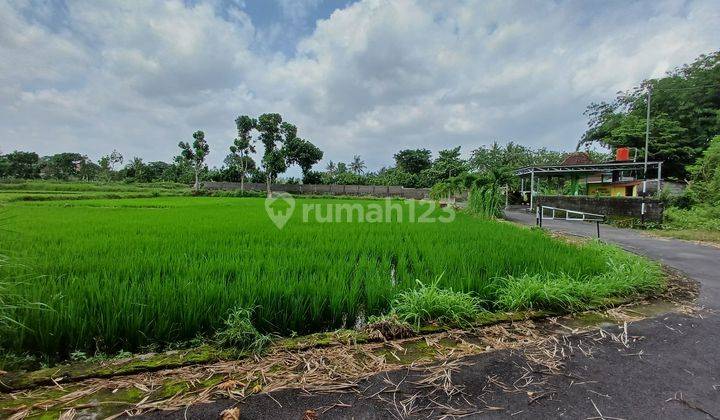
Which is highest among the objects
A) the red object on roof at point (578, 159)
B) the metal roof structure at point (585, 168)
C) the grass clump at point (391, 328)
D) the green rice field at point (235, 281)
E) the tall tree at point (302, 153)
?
the tall tree at point (302, 153)

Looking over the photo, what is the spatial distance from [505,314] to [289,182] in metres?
32.5

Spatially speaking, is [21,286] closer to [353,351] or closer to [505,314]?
[353,351]

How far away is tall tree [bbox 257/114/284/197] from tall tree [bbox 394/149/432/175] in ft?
45.8

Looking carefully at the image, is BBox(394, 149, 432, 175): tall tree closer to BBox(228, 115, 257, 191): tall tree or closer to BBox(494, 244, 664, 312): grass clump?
BBox(228, 115, 257, 191): tall tree

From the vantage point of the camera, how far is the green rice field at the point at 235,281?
5.60 feet

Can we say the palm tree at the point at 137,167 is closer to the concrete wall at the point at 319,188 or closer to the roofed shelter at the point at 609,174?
the concrete wall at the point at 319,188

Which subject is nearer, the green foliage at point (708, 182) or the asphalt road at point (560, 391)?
the asphalt road at point (560, 391)

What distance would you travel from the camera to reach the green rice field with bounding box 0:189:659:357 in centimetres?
171

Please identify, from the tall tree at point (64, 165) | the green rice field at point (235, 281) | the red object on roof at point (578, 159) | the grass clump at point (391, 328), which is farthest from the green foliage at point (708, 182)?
the tall tree at point (64, 165)

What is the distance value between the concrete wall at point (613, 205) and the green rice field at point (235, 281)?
20.0 feet

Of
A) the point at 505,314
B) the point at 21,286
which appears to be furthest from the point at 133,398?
the point at 505,314

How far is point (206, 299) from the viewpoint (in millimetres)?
1935

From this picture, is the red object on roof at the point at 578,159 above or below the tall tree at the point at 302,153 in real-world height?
below

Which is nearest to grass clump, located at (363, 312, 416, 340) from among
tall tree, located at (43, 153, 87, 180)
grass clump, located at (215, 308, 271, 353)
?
grass clump, located at (215, 308, 271, 353)
